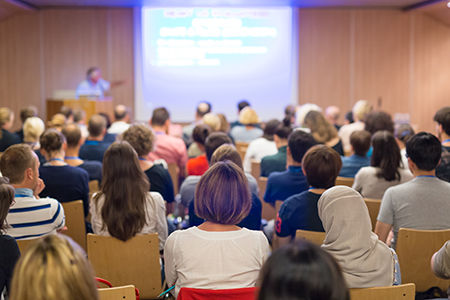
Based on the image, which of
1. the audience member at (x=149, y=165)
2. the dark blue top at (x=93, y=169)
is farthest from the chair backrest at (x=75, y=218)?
the dark blue top at (x=93, y=169)

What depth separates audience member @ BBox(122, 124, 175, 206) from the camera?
13.7 feet

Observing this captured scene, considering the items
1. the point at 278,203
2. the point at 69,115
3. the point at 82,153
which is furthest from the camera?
the point at 69,115

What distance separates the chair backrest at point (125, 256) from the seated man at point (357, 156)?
235 cm

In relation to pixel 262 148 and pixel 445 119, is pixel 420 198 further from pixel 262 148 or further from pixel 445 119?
pixel 262 148

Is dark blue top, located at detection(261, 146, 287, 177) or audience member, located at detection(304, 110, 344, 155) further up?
audience member, located at detection(304, 110, 344, 155)

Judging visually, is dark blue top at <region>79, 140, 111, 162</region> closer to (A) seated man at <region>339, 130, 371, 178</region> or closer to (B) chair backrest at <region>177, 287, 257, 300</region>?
(A) seated man at <region>339, 130, 371, 178</region>

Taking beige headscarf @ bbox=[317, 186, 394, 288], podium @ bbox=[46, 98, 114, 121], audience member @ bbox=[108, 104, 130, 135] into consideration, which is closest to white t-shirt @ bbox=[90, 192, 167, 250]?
beige headscarf @ bbox=[317, 186, 394, 288]

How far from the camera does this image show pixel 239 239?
7.49 feet

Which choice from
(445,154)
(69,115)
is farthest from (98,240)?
(69,115)

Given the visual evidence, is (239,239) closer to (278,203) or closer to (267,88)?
(278,203)

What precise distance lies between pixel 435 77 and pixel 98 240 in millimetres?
10529

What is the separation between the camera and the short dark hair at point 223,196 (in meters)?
2.34

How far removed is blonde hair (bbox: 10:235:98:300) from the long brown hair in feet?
5.58

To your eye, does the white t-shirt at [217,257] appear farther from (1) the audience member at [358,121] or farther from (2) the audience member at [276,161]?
(1) the audience member at [358,121]
